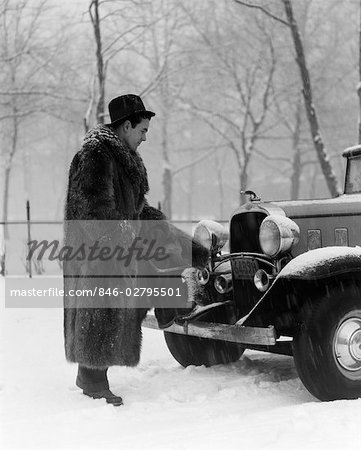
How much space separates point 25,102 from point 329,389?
18.0m

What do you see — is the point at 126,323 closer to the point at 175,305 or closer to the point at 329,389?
the point at 175,305


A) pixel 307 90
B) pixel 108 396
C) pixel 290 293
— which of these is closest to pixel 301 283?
pixel 290 293

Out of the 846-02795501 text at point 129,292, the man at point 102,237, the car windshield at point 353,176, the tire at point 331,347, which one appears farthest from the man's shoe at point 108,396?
the car windshield at point 353,176

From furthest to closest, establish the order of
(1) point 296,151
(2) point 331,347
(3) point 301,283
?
1. (1) point 296,151
2. (3) point 301,283
3. (2) point 331,347

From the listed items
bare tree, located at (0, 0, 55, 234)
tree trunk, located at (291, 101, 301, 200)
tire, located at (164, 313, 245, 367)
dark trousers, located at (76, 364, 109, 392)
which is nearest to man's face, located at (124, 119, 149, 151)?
dark trousers, located at (76, 364, 109, 392)

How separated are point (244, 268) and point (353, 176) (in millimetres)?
1858

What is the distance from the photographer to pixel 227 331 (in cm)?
445

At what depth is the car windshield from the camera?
604 centimetres

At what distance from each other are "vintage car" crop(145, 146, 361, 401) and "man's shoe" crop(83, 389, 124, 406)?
31.3 inches

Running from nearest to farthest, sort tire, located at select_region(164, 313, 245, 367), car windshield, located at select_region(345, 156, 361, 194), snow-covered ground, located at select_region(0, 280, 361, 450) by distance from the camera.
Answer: snow-covered ground, located at select_region(0, 280, 361, 450), tire, located at select_region(164, 313, 245, 367), car windshield, located at select_region(345, 156, 361, 194)

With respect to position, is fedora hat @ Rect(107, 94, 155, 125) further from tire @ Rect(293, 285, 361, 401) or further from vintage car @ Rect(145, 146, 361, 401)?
tire @ Rect(293, 285, 361, 401)

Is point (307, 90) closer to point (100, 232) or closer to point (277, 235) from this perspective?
point (277, 235)

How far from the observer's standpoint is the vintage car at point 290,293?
4223 mm

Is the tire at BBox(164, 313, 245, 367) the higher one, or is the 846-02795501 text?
the 846-02795501 text
